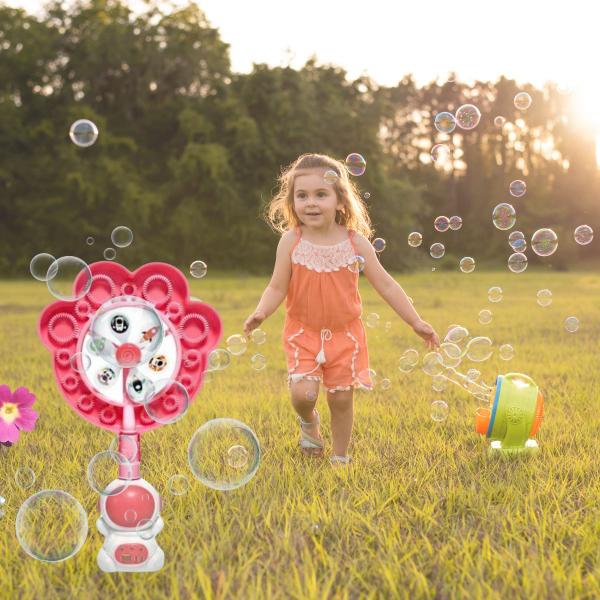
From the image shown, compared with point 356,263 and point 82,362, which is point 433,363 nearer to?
point 356,263

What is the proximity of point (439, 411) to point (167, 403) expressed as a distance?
7.90 ft

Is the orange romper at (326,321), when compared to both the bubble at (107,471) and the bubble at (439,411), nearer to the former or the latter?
the bubble at (439,411)

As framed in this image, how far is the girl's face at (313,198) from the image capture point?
384 centimetres

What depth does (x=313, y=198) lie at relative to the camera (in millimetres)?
3855

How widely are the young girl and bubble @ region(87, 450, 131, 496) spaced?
0.88 meters

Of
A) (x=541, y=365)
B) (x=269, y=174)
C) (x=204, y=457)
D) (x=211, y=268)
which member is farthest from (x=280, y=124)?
(x=204, y=457)

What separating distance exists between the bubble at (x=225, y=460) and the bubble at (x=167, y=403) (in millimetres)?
348

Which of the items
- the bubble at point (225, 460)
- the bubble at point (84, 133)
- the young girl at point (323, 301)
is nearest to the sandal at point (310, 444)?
the young girl at point (323, 301)

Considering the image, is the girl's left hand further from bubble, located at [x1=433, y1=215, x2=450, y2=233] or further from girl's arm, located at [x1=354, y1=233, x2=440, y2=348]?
bubble, located at [x1=433, y1=215, x2=450, y2=233]

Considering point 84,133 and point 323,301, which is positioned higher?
point 84,133

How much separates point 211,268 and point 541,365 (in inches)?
1085

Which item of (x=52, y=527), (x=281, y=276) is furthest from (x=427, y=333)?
(x=52, y=527)

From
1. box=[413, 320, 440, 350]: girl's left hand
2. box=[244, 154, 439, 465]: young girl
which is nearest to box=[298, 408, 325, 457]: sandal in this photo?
box=[244, 154, 439, 465]: young girl

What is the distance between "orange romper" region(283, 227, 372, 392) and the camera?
3879mm
